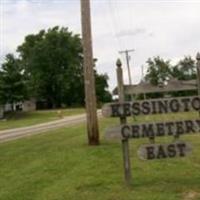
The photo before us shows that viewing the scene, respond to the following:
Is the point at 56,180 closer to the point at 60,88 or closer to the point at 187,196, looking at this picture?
the point at 187,196

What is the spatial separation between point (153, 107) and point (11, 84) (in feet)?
216

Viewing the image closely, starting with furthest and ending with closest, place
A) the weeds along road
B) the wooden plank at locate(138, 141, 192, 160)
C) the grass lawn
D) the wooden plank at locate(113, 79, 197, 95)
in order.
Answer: the weeds along road → the wooden plank at locate(113, 79, 197, 95) → the wooden plank at locate(138, 141, 192, 160) → the grass lawn

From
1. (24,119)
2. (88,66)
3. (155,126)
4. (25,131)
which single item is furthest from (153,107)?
(24,119)

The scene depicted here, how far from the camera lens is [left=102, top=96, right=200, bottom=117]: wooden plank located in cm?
1070

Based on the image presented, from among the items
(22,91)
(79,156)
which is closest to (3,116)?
(22,91)

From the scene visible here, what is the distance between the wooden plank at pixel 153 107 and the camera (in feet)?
35.1

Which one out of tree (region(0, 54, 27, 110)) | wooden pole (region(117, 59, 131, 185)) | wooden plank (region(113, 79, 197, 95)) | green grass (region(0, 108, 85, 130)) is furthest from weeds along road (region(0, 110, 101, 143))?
tree (region(0, 54, 27, 110))

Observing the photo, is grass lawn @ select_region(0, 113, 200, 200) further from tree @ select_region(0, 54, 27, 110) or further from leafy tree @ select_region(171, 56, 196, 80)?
leafy tree @ select_region(171, 56, 196, 80)

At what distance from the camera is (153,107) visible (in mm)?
10711

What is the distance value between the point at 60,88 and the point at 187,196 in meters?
Result: 96.6

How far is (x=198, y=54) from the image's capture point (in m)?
12.0

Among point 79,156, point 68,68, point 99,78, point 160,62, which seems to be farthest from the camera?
A: point 99,78

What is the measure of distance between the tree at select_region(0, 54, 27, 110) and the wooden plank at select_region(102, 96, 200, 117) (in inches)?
2546

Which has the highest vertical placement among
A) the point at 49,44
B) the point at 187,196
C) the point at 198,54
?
the point at 49,44
